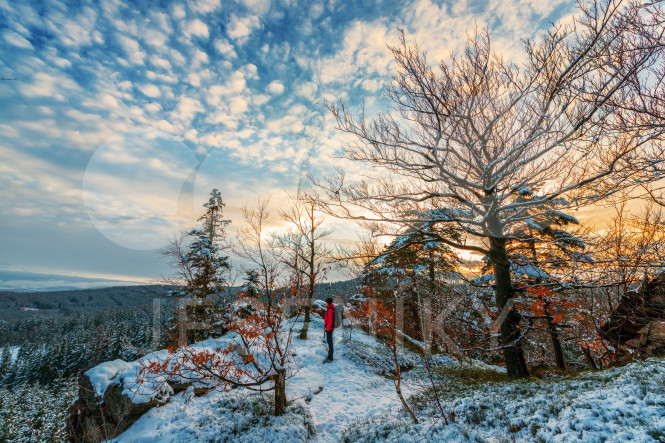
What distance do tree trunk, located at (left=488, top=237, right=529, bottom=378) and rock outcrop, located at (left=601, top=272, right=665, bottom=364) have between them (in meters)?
2.38

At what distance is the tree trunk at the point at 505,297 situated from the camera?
23.4ft

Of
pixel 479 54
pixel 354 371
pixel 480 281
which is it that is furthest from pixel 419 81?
pixel 354 371

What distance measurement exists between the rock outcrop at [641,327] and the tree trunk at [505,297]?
238cm

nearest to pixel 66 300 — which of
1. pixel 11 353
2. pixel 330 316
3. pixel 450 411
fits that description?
pixel 11 353

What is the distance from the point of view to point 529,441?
407 cm

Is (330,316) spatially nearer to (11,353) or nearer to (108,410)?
(108,410)

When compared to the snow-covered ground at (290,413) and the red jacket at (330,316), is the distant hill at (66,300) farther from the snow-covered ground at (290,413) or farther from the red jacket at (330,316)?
the snow-covered ground at (290,413)

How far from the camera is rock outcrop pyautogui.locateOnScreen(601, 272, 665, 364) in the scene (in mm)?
7012

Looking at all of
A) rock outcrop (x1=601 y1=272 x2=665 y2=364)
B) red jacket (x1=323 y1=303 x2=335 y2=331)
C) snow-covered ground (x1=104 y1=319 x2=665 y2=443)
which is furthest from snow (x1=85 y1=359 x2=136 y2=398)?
rock outcrop (x1=601 y1=272 x2=665 y2=364)

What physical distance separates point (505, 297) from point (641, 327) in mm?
6351

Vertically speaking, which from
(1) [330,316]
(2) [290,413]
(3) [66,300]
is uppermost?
(1) [330,316]

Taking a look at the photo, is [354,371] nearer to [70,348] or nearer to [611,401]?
[611,401]

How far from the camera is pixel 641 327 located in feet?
29.0

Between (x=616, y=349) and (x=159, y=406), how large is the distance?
52.9ft
